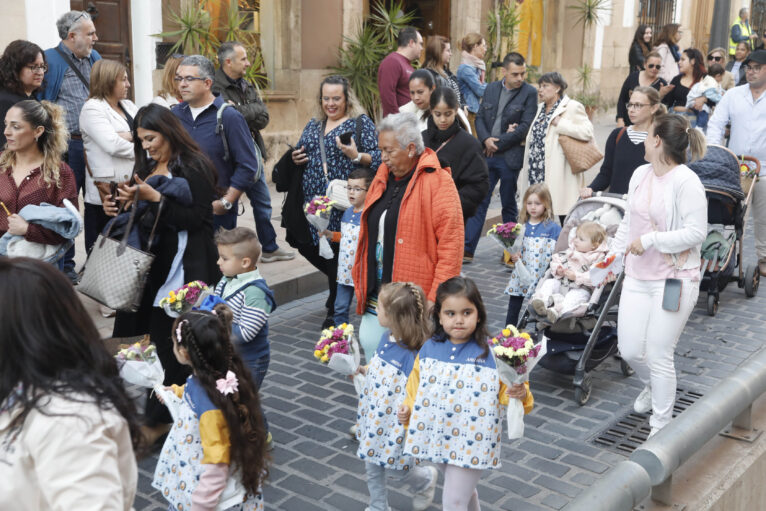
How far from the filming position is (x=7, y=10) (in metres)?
9.18

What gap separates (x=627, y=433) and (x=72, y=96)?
Result: 5.07 m

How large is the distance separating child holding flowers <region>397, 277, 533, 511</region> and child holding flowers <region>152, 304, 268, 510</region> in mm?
731

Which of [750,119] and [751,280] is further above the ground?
[750,119]

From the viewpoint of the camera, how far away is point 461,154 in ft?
20.7

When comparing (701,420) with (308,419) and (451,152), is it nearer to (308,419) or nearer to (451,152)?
(308,419)

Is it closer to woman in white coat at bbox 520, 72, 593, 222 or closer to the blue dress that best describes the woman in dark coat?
the blue dress

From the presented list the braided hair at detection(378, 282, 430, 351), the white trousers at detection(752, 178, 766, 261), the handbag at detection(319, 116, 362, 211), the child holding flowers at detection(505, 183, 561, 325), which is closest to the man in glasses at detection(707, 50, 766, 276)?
the white trousers at detection(752, 178, 766, 261)

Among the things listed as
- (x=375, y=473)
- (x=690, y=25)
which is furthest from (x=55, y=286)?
(x=690, y=25)

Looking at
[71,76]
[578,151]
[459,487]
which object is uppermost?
[71,76]

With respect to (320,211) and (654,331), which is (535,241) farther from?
(654,331)

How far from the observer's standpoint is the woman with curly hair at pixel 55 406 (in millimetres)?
1940

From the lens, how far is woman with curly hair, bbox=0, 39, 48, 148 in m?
6.59

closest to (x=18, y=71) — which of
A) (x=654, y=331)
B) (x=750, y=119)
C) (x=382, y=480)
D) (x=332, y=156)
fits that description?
(x=332, y=156)

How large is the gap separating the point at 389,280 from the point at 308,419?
110 centimetres
